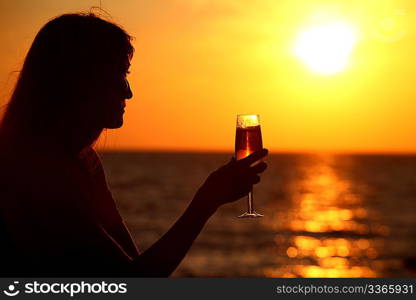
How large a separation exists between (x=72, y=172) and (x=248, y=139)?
52.6 inches

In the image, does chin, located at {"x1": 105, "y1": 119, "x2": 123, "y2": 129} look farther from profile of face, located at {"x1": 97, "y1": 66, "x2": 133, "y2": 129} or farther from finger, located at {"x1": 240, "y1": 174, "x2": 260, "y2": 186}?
finger, located at {"x1": 240, "y1": 174, "x2": 260, "y2": 186}

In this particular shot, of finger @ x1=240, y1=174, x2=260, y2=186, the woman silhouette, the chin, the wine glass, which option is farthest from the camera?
the wine glass

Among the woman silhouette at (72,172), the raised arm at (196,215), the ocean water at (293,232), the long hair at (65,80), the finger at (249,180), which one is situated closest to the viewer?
the woman silhouette at (72,172)

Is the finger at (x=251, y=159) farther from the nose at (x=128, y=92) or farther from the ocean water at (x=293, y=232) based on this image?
the ocean water at (x=293, y=232)

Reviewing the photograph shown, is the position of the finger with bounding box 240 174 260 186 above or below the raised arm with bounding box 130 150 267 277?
above

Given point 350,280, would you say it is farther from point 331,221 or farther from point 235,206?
point 235,206

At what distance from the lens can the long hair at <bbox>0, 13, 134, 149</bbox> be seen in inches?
112

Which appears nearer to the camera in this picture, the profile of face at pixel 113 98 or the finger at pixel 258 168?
the profile of face at pixel 113 98

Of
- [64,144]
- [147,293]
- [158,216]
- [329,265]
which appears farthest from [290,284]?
[158,216]

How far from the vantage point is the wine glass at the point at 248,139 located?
3744 mm

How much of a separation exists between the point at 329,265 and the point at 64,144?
26582 mm

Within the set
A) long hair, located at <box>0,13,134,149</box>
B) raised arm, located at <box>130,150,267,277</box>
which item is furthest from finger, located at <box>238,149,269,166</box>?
long hair, located at <box>0,13,134,149</box>

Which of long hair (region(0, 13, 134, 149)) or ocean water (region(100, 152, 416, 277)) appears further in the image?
ocean water (region(100, 152, 416, 277))

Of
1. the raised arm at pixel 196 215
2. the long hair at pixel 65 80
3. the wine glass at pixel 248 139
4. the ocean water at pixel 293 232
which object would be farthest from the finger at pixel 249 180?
the ocean water at pixel 293 232
